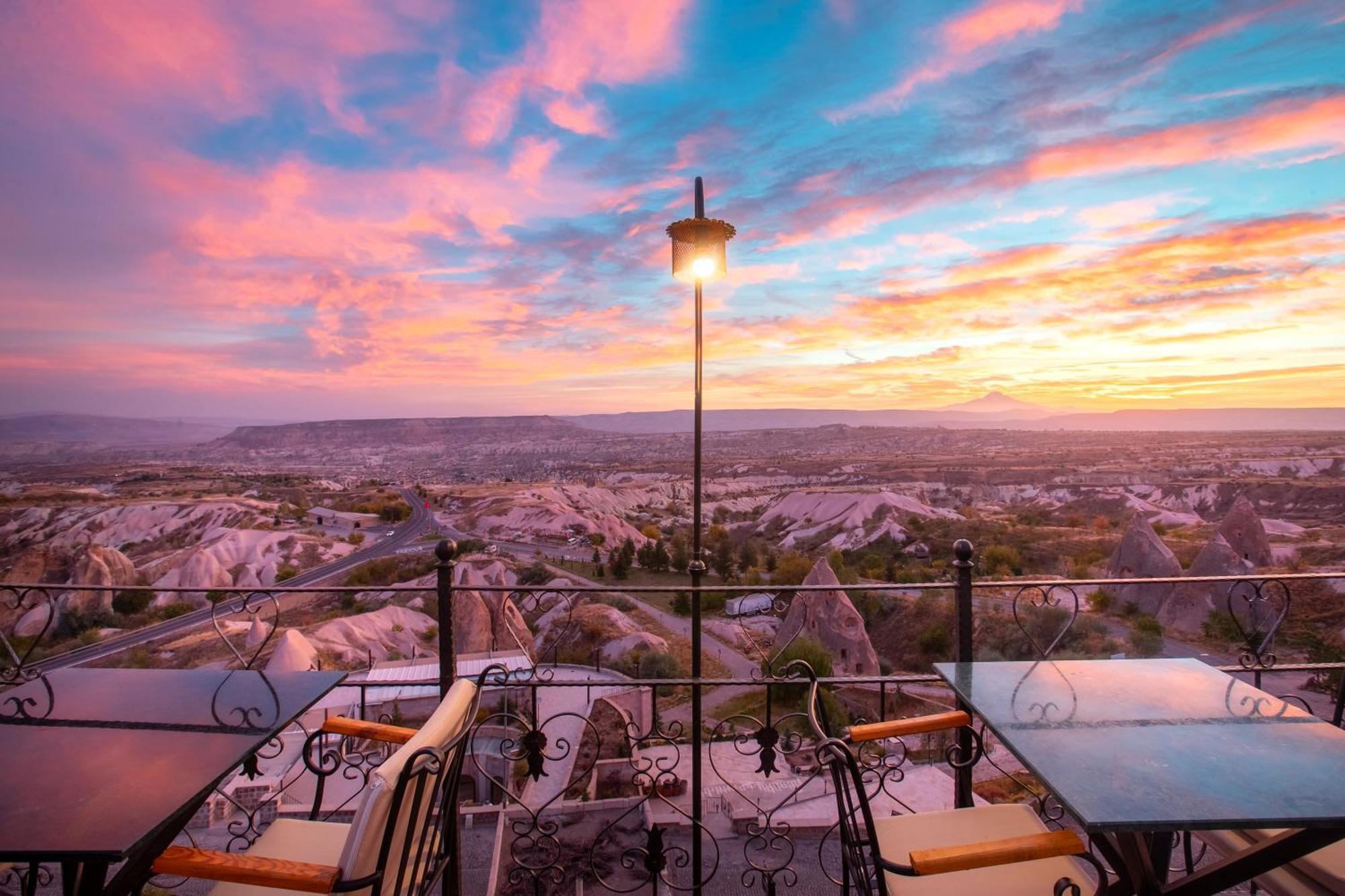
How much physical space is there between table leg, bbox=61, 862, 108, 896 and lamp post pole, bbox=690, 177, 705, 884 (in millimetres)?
1898

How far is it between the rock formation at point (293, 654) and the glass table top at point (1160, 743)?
19.6 m

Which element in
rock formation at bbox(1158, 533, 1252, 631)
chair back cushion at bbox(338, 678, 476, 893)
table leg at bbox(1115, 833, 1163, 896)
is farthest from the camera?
rock formation at bbox(1158, 533, 1252, 631)

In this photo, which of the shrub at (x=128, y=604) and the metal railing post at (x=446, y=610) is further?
the shrub at (x=128, y=604)

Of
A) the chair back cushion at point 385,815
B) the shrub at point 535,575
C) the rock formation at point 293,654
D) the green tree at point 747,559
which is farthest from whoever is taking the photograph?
the green tree at point 747,559

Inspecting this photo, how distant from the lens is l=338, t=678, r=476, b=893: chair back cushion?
1.44m

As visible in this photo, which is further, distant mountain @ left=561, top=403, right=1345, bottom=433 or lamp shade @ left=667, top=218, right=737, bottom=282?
distant mountain @ left=561, top=403, right=1345, bottom=433

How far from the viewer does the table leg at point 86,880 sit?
5.21 feet

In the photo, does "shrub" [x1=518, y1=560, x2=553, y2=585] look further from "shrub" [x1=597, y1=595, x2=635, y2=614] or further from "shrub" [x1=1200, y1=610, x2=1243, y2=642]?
"shrub" [x1=1200, y1=610, x2=1243, y2=642]

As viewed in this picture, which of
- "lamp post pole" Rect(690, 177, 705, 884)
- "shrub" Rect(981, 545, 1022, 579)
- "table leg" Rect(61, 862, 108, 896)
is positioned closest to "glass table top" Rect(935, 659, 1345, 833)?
"lamp post pole" Rect(690, 177, 705, 884)

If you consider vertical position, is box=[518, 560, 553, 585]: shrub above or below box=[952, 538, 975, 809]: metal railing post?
below

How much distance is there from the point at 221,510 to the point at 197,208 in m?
35.8

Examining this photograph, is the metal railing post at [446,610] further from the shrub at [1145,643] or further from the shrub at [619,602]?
the shrub at [1145,643]

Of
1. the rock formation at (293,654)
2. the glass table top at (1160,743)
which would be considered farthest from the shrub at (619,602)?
the glass table top at (1160,743)

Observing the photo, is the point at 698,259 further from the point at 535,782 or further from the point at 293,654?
the point at 293,654
